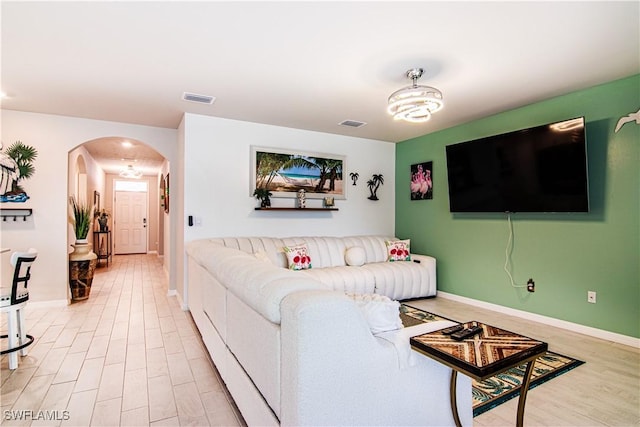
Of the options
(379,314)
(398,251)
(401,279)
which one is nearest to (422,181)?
(398,251)

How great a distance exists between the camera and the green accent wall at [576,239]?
3.09 metres

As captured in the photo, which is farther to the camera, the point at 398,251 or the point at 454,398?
the point at 398,251

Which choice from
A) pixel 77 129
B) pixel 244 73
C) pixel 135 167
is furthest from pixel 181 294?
pixel 135 167

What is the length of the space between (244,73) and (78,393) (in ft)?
8.98

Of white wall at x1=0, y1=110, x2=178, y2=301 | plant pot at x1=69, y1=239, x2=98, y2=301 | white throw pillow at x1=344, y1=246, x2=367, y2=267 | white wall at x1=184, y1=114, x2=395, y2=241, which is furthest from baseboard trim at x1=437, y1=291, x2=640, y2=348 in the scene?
white wall at x1=0, y1=110, x2=178, y2=301

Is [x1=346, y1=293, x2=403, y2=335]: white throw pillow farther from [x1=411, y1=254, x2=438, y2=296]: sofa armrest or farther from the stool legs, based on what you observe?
[x1=411, y1=254, x2=438, y2=296]: sofa armrest

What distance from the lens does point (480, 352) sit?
4.52ft

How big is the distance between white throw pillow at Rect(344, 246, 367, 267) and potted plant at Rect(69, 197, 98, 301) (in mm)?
3517

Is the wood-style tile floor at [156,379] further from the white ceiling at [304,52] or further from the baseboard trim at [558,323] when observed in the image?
the white ceiling at [304,52]

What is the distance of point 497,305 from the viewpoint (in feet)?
13.8

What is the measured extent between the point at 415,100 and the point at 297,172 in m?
2.49

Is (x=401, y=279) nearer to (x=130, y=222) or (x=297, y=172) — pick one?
(x=297, y=172)

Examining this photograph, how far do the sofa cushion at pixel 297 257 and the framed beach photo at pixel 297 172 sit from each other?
95 centimetres

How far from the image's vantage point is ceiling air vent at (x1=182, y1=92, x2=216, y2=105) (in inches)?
140
